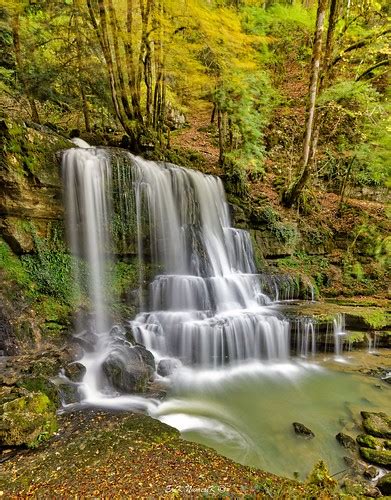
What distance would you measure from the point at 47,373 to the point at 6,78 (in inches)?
321

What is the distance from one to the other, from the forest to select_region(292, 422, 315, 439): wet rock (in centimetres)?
2

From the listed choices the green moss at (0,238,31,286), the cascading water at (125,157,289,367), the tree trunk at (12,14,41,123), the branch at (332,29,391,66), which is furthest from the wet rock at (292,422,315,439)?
the branch at (332,29,391,66)

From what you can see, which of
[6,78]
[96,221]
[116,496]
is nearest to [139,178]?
[96,221]

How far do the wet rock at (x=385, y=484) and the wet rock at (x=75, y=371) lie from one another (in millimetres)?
4536

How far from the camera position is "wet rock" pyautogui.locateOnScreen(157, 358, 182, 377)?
657cm

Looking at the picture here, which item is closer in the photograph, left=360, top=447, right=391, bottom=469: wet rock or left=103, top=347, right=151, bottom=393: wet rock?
left=360, top=447, right=391, bottom=469: wet rock

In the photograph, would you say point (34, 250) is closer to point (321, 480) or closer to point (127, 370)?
point (127, 370)

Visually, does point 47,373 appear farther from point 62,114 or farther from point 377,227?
point 377,227

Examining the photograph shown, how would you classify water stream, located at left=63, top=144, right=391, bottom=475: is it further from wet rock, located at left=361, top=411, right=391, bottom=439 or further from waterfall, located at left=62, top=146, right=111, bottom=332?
wet rock, located at left=361, top=411, right=391, bottom=439

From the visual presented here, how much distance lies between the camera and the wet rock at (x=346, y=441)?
4773 millimetres

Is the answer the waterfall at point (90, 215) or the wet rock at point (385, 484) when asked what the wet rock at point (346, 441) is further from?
the waterfall at point (90, 215)

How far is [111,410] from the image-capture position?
4941mm

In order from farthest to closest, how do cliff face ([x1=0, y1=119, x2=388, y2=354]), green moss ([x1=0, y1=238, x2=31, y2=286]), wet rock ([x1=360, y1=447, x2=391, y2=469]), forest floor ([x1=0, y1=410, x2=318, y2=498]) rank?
green moss ([x1=0, y1=238, x2=31, y2=286])
cliff face ([x1=0, y1=119, x2=388, y2=354])
wet rock ([x1=360, y1=447, x2=391, y2=469])
forest floor ([x1=0, y1=410, x2=318, y2=498])

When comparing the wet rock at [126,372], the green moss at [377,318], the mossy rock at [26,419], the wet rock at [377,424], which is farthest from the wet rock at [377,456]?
the green moss at [377,318]
